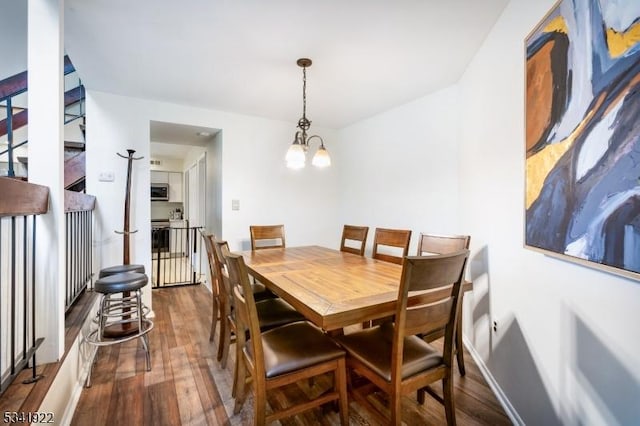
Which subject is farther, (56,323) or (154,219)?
(154,219)

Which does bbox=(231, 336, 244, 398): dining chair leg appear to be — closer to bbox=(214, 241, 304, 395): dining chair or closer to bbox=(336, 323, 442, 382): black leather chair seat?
bbox=(214, 241, 304, 395): dining chair

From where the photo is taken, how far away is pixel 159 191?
687 centimetres

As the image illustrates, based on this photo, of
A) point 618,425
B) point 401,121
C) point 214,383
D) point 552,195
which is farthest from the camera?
point 401,121

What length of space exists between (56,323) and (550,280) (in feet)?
8.02

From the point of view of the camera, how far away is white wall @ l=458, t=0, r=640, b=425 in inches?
38.4

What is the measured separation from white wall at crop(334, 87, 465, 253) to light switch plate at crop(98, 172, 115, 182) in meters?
2.90

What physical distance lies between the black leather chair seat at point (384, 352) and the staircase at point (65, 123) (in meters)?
2.72

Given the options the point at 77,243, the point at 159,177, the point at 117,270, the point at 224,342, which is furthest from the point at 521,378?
the point at 159,177

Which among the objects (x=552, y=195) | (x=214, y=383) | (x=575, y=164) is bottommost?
(x=214, y=383)

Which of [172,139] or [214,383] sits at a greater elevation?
[172,139]

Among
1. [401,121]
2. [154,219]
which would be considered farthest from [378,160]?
[154,219]

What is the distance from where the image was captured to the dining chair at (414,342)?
1167mm

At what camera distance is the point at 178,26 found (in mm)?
1900

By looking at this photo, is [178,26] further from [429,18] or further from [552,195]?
[552,195]
